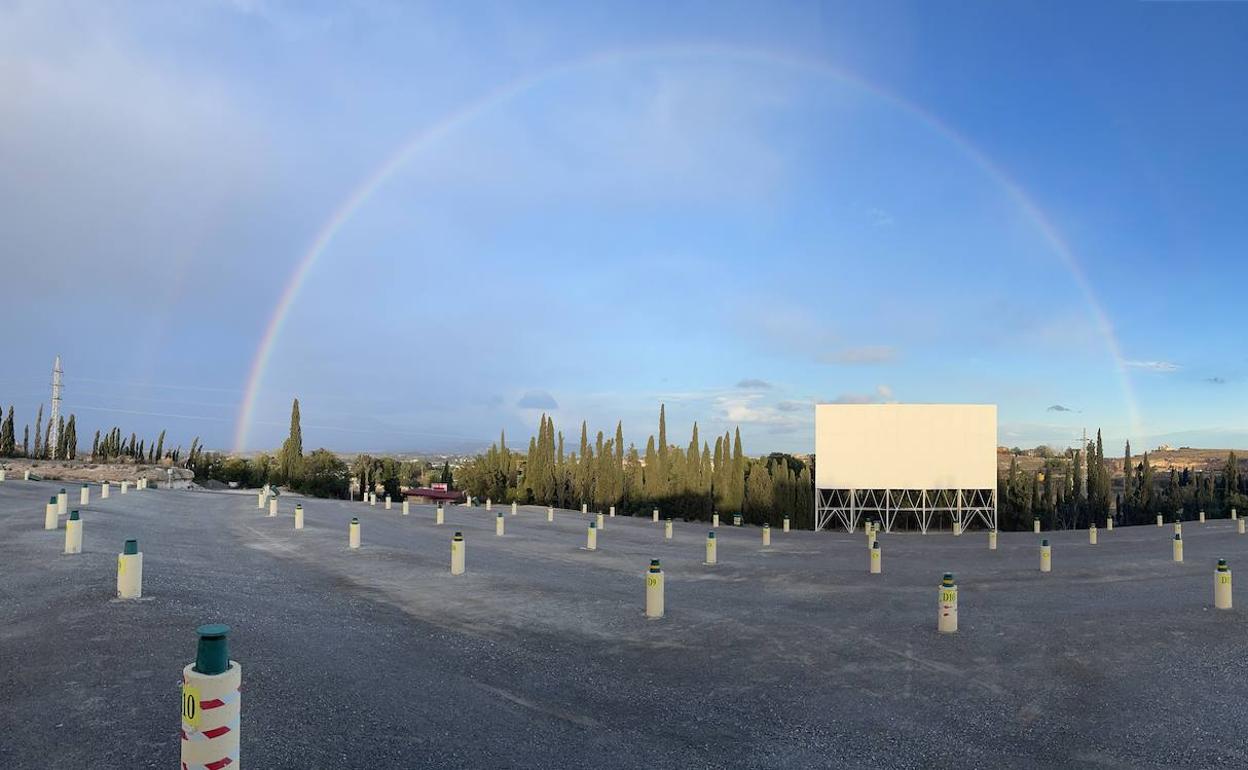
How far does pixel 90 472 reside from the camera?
6166 cm

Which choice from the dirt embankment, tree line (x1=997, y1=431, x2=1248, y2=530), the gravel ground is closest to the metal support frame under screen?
tree line (x1=997, y1=431, x2=1248, y2=530)

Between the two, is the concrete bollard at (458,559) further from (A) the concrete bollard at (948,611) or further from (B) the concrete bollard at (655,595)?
(A) the concrete bollard at (948,611)

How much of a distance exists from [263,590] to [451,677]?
6210mm

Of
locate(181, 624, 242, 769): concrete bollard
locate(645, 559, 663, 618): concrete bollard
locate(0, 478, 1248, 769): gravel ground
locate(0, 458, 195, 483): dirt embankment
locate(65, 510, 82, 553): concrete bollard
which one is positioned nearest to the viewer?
locate(181, 624, 242, 769): concrete bollard

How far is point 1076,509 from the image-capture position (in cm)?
6322

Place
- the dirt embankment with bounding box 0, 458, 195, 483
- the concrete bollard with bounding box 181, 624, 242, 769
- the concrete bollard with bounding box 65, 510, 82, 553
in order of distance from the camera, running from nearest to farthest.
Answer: the concrete bollard with bounding box 181, 624, 242, 769
the concrete bollard with bounding box 65, 510, 82, 553
the dirt embankment with bounding box 0, 458, 195, 483

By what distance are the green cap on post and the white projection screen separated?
47713mm

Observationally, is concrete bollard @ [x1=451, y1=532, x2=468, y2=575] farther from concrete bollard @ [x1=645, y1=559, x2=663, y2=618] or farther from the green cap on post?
the green cap on post

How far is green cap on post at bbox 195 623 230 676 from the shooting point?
13.5 feet

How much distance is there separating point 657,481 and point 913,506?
21757 millimetres

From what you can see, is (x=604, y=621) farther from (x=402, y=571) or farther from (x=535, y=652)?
(x=402, y=571)

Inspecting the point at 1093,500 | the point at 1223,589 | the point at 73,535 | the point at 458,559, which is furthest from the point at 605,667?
the point at 1093,500

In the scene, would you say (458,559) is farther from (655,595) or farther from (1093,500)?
(1093,500)

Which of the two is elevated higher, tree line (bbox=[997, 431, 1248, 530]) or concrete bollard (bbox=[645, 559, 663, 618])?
concrete bollard (bbox=[645, 559, 663, 618])
